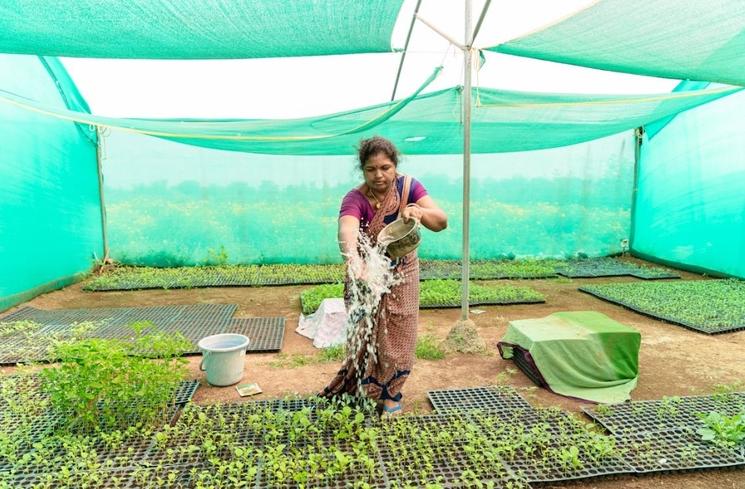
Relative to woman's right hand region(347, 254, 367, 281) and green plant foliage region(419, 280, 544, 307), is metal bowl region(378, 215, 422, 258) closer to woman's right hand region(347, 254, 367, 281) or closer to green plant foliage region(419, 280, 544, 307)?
woman's right hand region(347, 254, 367, 281)

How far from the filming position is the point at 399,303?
249 cm

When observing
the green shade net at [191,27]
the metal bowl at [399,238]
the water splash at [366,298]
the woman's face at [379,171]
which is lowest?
the water splash at [366,298]

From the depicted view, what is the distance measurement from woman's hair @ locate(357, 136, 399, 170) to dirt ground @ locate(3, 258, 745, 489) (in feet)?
4.74

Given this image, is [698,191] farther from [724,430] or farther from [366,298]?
[366,298]

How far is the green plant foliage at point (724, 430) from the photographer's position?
2.35m

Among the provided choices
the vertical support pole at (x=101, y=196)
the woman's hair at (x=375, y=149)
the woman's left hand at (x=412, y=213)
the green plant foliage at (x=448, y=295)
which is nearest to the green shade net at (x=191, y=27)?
the woman's hair at (x=375, y=149)

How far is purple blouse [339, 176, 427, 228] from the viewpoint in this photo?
2.40 metres

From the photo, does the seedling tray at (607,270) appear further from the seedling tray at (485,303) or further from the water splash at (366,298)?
the water splash at (366,298)

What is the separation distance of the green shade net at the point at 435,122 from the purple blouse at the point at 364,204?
190cm

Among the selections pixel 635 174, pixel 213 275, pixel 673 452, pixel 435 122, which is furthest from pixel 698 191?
pixel 213 275

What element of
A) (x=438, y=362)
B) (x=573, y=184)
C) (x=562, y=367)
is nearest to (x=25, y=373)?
(x=438, y=362)

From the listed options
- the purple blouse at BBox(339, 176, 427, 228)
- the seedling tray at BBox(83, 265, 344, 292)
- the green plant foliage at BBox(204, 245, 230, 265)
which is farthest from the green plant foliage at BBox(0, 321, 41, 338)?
the purple blouse at BBox(339, 176, 427, 228)

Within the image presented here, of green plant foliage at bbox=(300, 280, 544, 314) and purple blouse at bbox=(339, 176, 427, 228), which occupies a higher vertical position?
purple blouse at bbox=(339, 176, 427, 228)

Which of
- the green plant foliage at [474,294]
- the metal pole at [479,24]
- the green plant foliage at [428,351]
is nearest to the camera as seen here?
the metal pole at [479,24]
